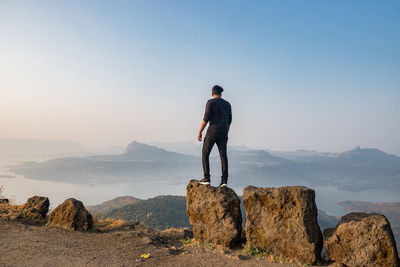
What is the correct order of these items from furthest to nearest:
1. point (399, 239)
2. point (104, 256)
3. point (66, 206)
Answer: point (399, 239) < point (66, 206) < point (104, 256)

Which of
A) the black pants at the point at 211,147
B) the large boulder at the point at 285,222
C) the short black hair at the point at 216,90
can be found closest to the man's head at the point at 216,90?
the short black hair at the point at 216,90

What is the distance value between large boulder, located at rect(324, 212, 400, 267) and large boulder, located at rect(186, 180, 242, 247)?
2.33 m

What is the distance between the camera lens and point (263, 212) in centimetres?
666

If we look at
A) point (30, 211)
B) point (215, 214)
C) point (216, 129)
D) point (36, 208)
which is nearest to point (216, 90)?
point (216, 129)

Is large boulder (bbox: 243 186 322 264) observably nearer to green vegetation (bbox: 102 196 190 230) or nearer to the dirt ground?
the dirt ground

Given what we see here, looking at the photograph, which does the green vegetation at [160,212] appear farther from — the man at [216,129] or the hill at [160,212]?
the man at [216,129]

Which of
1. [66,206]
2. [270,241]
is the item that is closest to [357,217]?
[270,241]

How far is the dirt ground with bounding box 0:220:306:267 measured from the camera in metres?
6.02

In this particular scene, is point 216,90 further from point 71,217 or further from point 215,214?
point 71,217

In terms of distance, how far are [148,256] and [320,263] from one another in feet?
13.8

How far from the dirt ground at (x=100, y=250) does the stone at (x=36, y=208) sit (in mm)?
1029

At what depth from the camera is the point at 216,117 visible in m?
7.64

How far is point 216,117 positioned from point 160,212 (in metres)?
55.8

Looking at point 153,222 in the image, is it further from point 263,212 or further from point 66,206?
point 263,212
